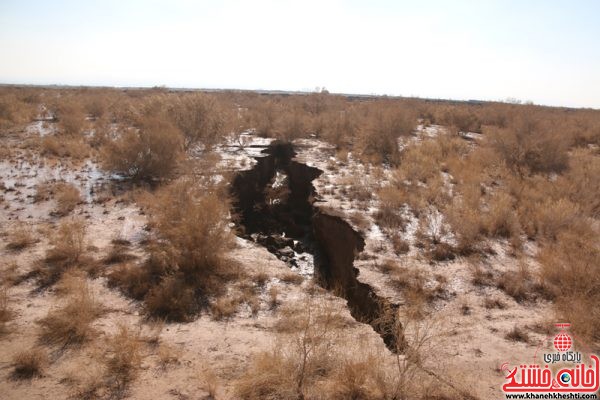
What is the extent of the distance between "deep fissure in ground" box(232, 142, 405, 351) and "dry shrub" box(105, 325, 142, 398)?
2564 mm

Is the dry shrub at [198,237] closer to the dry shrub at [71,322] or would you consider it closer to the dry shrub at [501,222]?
the dry shrub at [71,322]

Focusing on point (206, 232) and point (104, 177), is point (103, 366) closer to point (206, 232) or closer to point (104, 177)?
point (206, 232)

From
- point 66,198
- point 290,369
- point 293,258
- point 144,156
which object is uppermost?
point 144,156

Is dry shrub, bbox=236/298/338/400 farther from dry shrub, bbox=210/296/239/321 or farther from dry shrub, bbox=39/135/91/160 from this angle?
dry shrub, bbox=39/135/91/160

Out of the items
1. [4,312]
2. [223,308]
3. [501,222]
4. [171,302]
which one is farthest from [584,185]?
[4,312]

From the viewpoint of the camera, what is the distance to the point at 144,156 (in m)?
10.3

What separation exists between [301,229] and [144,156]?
4697mm

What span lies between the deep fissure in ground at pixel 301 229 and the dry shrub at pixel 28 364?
11.2 feet

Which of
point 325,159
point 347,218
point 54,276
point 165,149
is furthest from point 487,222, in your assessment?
point 165,149

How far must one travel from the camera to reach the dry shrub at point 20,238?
608 centimetres

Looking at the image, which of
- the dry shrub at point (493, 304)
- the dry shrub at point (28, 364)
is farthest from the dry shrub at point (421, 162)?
the dry shrub at point (28, 364)

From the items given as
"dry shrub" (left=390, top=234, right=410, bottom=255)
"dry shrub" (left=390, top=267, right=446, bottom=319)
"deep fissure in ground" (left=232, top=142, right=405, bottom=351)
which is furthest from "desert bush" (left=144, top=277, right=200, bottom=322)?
"dry shrub" (left=390, top=234, right=410, bottom=255)

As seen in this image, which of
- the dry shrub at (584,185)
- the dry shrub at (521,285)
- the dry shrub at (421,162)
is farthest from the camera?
the dry shrub at (421,162)

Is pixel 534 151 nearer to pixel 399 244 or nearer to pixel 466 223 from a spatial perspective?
pixel 466 223
